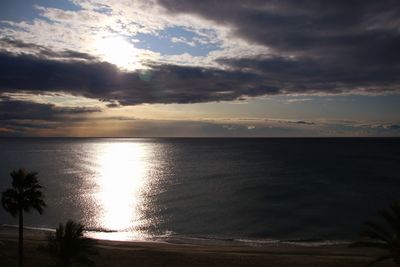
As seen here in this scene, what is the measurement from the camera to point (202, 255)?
43906 millimetres

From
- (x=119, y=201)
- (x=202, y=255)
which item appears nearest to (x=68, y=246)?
(x=202, y=255)

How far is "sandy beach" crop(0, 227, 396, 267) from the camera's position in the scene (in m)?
40.2

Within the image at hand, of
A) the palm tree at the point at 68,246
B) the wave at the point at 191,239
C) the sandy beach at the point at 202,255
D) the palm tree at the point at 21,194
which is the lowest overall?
the wave at the point at 191,239

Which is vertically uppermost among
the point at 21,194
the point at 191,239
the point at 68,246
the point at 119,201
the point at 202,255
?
the point at 21,194

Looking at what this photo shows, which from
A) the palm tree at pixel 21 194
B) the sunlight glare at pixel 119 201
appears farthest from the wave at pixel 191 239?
the palm tree at pixel 21 194

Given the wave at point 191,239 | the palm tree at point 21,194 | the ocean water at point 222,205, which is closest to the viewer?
the palm tree at point 21,194

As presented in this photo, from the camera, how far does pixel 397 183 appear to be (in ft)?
320

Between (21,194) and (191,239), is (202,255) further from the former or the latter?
(21,194)

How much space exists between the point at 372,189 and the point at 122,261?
6729 centimetres

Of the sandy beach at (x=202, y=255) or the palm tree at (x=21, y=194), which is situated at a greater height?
the palm tree at (x=21, y=194)

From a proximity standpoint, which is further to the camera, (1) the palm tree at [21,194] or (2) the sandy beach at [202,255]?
(2) the sandy beach at [202,255]

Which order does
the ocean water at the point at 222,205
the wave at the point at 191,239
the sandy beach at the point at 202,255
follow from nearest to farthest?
the sandy beach at the point at 202,255, the wave at the point at 191,239, the ocean water at the point at 222,205

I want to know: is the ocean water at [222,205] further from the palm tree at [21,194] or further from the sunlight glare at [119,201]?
the palm tree at [21,194]

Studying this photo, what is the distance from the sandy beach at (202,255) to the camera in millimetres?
40156
